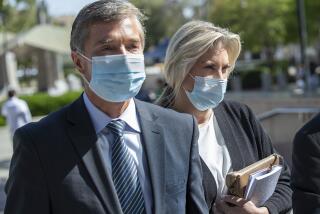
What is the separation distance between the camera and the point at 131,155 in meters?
2.15

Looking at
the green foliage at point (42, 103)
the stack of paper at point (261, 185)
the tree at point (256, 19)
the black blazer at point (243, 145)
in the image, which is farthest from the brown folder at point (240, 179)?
the tree at point (256, 19)

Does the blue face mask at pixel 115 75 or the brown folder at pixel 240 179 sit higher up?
the blue face mask at pixel 115 75

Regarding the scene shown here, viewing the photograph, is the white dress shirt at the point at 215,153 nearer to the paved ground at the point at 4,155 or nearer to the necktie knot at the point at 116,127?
the necktie knot at the point at 116,127

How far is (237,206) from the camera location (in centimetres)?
250

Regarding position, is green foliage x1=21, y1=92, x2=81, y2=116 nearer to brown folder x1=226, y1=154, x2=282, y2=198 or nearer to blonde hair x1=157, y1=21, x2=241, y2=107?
blonde hair x1=157, y1=21, x2=241, y2=107

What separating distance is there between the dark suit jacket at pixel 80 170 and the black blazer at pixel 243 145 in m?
0.44

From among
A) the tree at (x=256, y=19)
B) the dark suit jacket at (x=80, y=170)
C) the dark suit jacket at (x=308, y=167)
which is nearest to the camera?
the dark suit jacket at (x=80, y=170)

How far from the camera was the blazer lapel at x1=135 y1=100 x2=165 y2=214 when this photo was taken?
2.10 m

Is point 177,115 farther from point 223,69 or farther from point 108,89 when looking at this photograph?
point 223,69

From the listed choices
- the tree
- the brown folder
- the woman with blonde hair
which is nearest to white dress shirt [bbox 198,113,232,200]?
the woman with blonde hair

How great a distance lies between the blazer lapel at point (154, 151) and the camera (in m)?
2.10

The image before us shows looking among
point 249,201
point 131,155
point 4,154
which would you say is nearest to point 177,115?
point 131,155

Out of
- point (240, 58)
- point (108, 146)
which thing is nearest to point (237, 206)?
point (108, 146)

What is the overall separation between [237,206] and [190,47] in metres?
0.80
